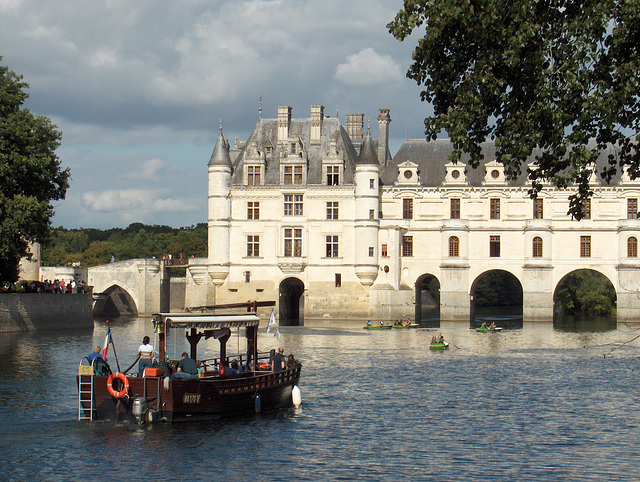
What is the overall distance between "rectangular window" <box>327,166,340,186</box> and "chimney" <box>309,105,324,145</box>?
310 centimetres

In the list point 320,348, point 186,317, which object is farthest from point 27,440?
point 320,348

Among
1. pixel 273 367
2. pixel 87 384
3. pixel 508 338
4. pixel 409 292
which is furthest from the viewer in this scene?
pixel 409 292

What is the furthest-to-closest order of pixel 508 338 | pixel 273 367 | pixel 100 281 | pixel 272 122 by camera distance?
1. pixel 100 281
2. pixel 272 122
3. pixel 508 338
4. pixel 273 367

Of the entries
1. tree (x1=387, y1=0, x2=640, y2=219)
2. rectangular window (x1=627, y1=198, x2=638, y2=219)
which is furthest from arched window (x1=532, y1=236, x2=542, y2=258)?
tree (x1=387, y1=0, x2=640, y2=219)

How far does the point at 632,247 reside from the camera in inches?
2665

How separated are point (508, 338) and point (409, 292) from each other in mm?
14524

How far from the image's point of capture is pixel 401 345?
51.7 meters

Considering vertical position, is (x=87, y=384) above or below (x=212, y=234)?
below

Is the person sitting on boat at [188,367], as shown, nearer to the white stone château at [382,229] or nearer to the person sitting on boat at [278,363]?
the person sitting on boat at [278,363]

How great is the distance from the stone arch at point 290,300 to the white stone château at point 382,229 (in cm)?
35

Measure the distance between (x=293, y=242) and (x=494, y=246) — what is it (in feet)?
51.7

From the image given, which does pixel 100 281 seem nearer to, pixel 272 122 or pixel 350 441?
pixel 272 122

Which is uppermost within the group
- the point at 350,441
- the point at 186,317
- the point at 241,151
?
the point at 241,151

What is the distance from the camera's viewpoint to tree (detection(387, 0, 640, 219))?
55.4 ft
